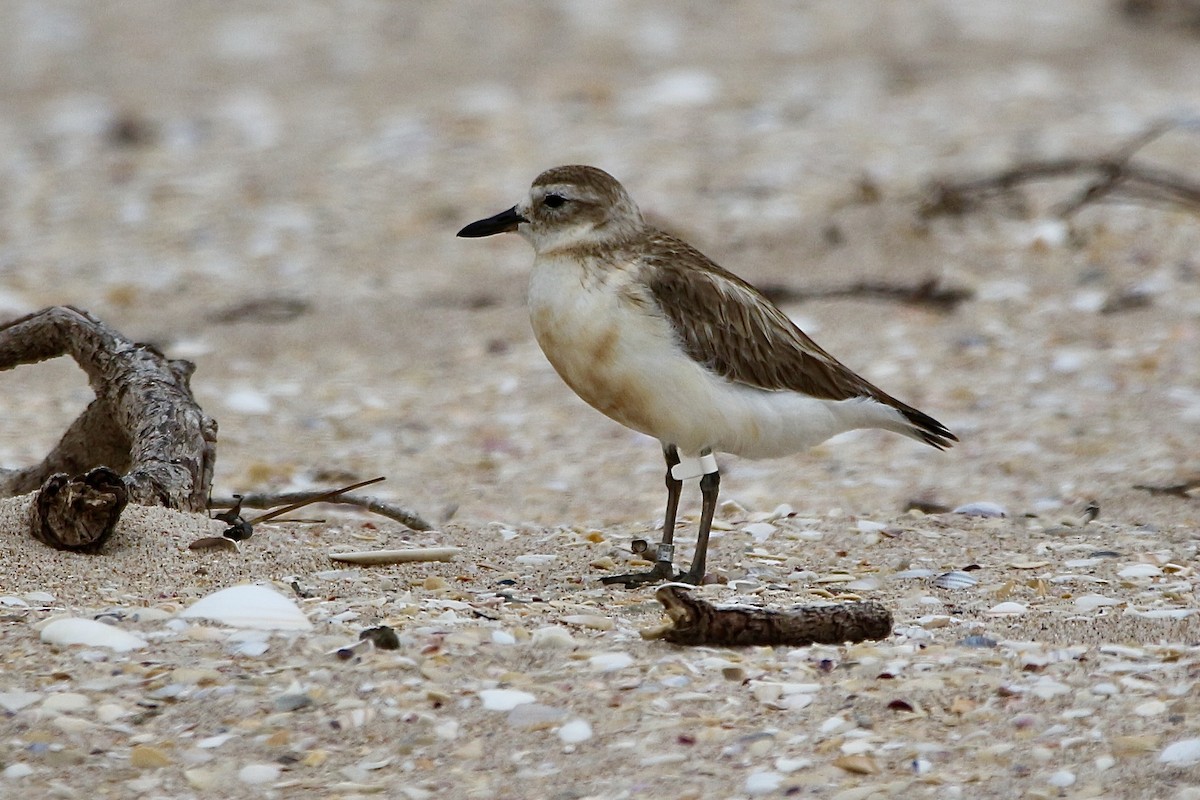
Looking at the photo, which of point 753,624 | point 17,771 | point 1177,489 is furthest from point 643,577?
point 1177,489

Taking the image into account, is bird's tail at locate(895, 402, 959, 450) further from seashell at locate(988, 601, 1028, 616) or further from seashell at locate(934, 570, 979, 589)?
seashell at locate(988, 601, 1028, 616)

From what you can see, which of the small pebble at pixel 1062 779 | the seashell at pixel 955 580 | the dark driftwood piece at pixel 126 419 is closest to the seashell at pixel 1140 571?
the seashell at pixel 955 580

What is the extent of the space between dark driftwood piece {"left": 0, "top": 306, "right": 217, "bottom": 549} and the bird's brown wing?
1362 mm

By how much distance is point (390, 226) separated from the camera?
952cm

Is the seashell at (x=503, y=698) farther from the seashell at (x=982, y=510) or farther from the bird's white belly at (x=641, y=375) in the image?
the seashell at (x=982, y=510)

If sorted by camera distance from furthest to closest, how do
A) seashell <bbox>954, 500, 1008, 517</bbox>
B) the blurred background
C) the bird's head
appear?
the blurred background → seashell <bbox>954, 500, 1008, 517</bbox> → the bird's head

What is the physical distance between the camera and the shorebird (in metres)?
4.55

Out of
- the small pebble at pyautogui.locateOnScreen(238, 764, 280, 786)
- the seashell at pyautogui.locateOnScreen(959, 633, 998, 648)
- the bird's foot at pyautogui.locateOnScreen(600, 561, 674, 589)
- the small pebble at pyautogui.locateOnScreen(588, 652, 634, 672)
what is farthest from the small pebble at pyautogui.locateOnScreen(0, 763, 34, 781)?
the seashell at pyautogui.locateOnScreen(959, 633, 998, 648)

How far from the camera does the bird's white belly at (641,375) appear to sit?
453 cm

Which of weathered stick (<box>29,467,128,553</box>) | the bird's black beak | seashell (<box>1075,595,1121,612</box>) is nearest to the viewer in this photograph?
weathered stick (<box>29,467,128,553</box>)

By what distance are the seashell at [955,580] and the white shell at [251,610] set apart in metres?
1.73

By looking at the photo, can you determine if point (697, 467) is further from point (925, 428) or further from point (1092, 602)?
point (1092, 602)

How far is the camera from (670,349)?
15.0 feet

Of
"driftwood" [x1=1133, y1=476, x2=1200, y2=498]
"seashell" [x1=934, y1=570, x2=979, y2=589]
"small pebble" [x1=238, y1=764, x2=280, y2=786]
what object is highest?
"driftwood" [x1=1133, y1=476, x2=1200, y2=498]
